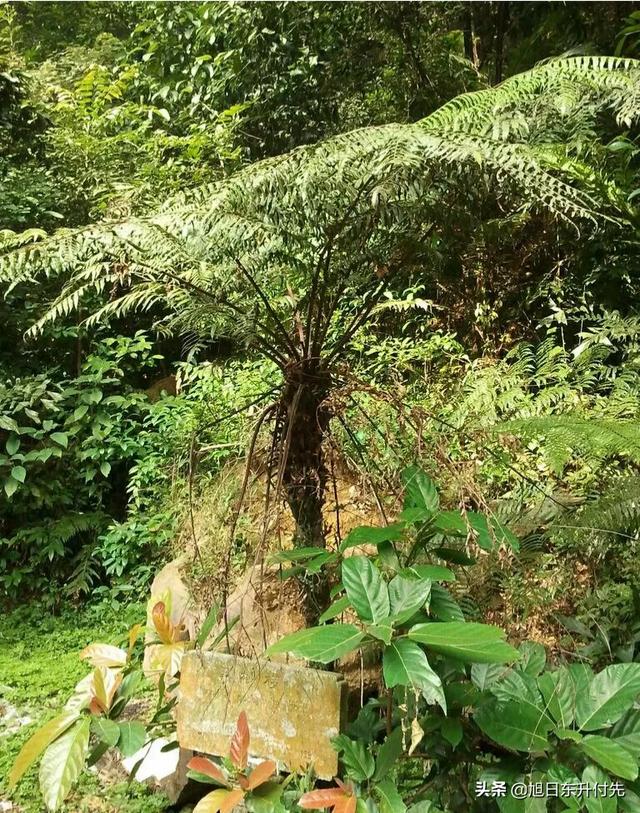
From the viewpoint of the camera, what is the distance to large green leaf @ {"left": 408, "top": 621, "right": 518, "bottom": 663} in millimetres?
844

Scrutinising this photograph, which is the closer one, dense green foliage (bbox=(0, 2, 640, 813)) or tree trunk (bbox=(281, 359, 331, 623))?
dense green foliage (bbox=(0, 2, 640, 813))

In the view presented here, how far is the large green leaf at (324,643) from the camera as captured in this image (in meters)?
0.87

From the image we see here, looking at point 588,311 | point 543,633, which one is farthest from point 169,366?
point 543,633

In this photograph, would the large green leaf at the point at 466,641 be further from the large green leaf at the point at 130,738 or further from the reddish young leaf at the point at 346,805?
the large green leaf at the point at 130,738

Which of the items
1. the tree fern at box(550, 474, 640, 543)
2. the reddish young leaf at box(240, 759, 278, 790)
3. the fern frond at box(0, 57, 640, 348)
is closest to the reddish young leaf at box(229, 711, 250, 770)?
the reddish young leaf at box(240, 759, 278, 790)

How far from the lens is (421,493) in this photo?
49.3 inches

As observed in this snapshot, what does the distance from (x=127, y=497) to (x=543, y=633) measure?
261 cm

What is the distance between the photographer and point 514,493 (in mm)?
2252

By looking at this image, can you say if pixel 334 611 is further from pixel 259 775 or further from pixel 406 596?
pixel 259 775

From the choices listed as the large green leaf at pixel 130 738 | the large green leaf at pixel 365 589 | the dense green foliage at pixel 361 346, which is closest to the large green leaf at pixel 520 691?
the dense green foliage at pixel 361 346

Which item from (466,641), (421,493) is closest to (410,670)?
(466,641)

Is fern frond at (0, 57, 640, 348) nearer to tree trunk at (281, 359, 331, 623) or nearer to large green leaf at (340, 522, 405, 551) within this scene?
tree trunk at (281, 359, 331, 623)

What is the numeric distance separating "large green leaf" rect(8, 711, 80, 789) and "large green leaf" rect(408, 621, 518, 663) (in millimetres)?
770

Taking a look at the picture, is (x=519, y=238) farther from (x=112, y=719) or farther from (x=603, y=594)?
(x=112, y=719)
